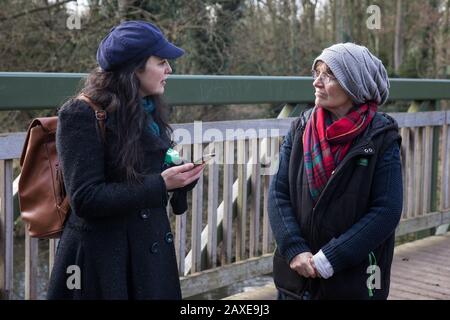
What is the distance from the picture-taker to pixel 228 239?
421 cm

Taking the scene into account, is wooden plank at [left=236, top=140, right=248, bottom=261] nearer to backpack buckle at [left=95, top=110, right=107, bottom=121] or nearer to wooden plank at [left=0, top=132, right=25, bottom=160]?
wooden plank at [left=0, top=132, right=25, bottom=160]

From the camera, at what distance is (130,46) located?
234 cm

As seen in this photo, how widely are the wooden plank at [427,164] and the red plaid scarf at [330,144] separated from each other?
3.20 metres

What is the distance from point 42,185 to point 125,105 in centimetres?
45

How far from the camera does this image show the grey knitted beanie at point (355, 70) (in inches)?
100.0

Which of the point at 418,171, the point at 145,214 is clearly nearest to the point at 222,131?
the point at 145,214

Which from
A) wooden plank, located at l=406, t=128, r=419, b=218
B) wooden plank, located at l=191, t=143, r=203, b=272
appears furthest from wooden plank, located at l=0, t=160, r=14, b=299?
wooden plank, located at l=406, t=128, r=419, b=218

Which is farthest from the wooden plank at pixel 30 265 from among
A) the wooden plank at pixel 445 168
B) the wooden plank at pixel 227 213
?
the wooden plank at pixel 445 168

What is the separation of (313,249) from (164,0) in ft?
28.8

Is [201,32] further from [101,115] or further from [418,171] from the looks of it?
[101,115]

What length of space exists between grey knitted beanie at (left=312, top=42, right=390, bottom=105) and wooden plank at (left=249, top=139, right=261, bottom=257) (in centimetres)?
168

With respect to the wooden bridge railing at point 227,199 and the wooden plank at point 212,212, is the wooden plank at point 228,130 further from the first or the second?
the wooden plank at point 212,212
